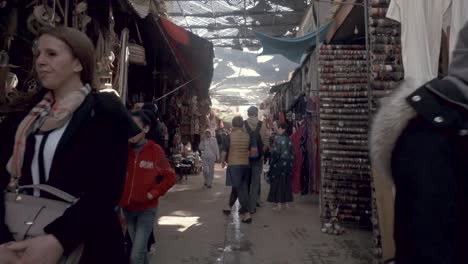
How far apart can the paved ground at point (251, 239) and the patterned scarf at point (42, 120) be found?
10.9 feet

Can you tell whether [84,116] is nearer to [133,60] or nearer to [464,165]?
[464,165]

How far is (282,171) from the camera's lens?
777 cm

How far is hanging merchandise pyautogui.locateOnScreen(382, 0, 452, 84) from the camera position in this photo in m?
3.84

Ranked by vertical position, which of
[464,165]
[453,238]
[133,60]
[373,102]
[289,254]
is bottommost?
[289,254]

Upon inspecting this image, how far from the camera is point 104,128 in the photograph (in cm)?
158

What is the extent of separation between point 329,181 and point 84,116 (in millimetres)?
4788

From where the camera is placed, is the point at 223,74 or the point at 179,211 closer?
the point at 179,211

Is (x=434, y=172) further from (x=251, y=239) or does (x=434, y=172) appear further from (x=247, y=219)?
(x=247, y=219)

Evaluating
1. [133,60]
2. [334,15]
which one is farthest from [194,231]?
[334,15]

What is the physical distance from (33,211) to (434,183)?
1.34 meters

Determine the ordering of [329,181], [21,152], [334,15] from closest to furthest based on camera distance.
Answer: [21,152]
[329,181]
[334,15]

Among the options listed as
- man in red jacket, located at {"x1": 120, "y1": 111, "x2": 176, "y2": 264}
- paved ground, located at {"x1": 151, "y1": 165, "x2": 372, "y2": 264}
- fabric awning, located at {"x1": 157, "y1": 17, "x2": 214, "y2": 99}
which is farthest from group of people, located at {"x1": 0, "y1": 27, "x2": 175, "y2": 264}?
fabric awning, located at {"x1": 157, "y1": 17, "x2": 214, "y2": 99}

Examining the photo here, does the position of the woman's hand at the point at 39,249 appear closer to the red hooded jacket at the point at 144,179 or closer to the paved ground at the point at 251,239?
the red hooded jacket at the point at 144,179

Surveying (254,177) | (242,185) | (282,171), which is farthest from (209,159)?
(242,185)
